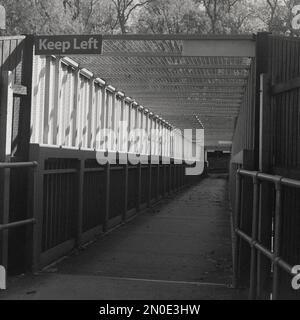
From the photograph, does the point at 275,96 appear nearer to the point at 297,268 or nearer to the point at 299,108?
the point at 299,108

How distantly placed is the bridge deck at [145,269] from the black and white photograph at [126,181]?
0.08 feet

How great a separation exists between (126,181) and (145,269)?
5146mm

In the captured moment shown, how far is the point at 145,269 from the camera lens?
719 centimetres

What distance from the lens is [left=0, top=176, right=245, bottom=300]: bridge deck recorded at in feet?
18.9

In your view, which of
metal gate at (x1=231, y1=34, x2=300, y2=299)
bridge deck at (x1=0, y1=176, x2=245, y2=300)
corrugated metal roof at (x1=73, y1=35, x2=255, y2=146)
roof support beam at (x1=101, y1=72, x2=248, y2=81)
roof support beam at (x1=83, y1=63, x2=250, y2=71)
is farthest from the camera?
roof support beam at (x1=101, y1=72, x2=248, y2=81)

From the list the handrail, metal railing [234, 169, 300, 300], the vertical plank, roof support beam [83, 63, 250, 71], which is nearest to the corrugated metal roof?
roof support beam [83, 63, 250, 71]

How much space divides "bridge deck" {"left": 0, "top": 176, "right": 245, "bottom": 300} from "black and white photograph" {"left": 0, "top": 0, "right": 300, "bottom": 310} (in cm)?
2

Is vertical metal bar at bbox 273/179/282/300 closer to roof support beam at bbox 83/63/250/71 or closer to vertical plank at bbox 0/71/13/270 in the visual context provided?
vertical plank at bbox 0/71/13/270

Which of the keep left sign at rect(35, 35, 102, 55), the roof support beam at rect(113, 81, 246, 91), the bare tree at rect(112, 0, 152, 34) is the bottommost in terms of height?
the keep left sign at rect(35, 35, 102, 55)

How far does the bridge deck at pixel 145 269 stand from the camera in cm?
577

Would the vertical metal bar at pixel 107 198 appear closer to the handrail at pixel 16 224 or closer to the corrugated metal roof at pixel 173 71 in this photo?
the corrugated metal roof at pixel 173 71

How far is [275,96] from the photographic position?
19.1 feet

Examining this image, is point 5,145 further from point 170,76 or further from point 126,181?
point 126,181

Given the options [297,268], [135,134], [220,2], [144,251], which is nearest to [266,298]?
[297,268]
